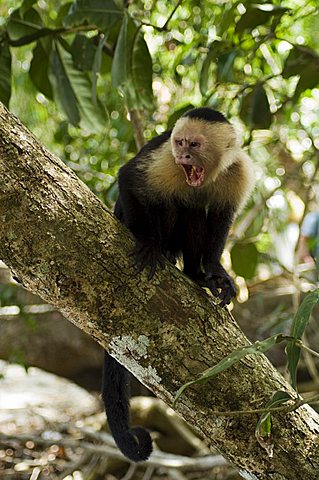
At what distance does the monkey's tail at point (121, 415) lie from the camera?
74.5 inches

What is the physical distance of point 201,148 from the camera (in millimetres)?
2189

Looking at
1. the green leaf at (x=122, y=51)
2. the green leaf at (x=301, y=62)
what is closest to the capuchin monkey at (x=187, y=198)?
the green leaf at (x=122, y=51)

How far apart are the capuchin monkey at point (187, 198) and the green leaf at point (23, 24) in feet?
2.24

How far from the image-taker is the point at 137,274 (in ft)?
5.00

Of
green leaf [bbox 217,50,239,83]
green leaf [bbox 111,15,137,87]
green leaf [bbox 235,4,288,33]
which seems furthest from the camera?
green leaf [bbox 217,50,239,83]

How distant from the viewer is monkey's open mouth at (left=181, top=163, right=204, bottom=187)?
2135 mm

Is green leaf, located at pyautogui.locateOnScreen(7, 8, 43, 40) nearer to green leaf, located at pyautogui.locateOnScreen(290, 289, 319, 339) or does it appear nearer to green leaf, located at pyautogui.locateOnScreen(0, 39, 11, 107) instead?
green leaf, located at pyautogui.locateOnScreen(0, 39, 11, 107)

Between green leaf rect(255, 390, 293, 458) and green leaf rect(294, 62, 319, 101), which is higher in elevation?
green leaf rect(294, 62, 319, 101)

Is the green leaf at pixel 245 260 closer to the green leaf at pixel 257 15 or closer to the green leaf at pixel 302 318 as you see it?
the green leaf at pixel 257 15

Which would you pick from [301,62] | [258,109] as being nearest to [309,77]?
[301,62]

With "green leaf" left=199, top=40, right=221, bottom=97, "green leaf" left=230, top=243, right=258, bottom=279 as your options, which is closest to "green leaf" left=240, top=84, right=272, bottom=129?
"green leaf" left=199, top=40, right=221, bottom=97

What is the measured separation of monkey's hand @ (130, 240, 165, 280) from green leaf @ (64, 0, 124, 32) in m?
1.03

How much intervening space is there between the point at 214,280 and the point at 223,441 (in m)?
0.73

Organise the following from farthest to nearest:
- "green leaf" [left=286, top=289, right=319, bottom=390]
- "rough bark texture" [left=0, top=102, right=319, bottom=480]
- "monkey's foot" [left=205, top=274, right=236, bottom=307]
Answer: "monkey's foot" [left=205, top=274, right=236, bottom=307] < "rough bark texture" [left=0, top=102, right=319, bottom=480] < "green leaf" [left=286, top=289, right=319, bottom=390]
